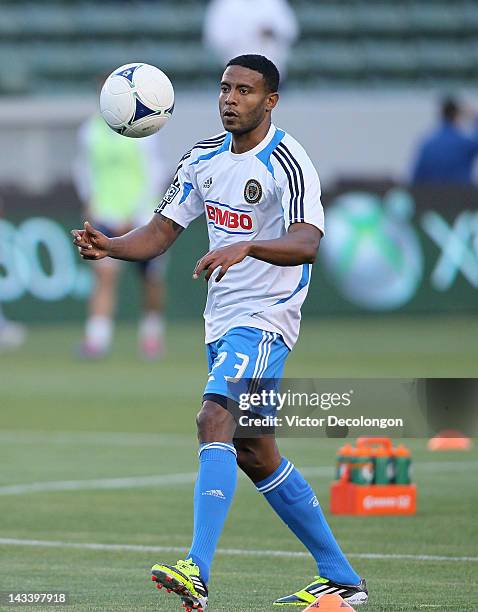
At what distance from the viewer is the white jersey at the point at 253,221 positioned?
22.5ft

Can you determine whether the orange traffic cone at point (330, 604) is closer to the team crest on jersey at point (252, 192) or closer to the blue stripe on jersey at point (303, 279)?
the blue stripe on jersey at point (303, 279)

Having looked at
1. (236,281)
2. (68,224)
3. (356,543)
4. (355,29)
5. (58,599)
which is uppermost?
(355,29)

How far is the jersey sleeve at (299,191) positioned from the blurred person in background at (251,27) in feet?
51.5

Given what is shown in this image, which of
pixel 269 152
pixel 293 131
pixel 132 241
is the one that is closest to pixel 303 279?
pixel 269 152

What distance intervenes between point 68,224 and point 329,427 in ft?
46.5

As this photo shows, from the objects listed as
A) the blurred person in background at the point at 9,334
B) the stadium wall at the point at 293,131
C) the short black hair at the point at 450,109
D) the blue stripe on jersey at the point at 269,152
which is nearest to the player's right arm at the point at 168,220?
the blue stripe on jersey at the point at 269,152

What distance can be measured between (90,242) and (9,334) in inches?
542

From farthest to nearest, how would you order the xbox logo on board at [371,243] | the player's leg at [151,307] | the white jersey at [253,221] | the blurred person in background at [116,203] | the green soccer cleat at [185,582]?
the xbox logo on board at [371,243], the player's leg at [151,307], the blurred person in background at [116,203], the white jersey at [253,221], the green soccer cleat at [185,582]

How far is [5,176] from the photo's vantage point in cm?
2589

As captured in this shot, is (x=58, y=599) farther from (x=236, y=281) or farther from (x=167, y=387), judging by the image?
(x=167, y=387)

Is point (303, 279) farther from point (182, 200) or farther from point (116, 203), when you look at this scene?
point (116, 203)

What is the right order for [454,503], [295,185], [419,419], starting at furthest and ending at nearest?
[454,503] < [419,419] < [295,185]

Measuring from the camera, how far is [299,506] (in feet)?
22.5

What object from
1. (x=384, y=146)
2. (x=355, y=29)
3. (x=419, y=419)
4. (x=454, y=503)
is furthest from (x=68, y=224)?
(x=419, y=419)
